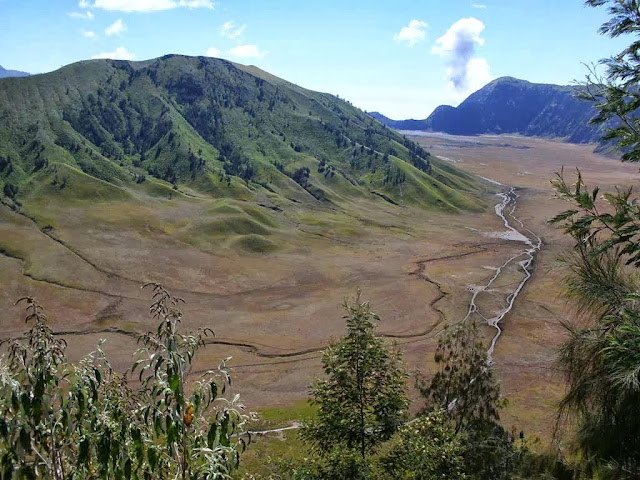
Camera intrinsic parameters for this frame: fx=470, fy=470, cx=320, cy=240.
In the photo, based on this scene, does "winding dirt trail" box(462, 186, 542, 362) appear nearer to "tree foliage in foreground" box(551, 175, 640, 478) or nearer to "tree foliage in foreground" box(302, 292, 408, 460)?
"tree foliage in foreground" box(302, 292, 408, 460)

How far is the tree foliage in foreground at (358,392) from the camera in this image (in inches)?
712

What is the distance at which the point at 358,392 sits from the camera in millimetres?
18109

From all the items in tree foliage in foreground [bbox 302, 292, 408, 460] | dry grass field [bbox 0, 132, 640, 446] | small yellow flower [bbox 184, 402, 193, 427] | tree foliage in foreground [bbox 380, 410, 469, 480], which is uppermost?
small yellow flower [bbox 184, 402, 193, 427]

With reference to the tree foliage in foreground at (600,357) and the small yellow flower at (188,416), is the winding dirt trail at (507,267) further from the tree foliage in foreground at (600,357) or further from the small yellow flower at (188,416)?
the small yellow flower at (188,416)

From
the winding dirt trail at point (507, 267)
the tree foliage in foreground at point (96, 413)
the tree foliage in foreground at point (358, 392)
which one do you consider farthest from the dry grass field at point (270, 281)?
the tree foliage in foreground at point (96, 413)

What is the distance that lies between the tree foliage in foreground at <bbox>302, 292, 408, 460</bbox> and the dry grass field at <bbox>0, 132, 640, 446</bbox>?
29.7 meters

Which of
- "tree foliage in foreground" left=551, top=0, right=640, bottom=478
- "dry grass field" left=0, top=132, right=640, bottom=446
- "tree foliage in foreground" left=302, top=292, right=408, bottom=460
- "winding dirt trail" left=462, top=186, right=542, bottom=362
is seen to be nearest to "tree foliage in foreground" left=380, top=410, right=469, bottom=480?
"tree foliage in foreground" left=302, top=292, right=408, bottom=460

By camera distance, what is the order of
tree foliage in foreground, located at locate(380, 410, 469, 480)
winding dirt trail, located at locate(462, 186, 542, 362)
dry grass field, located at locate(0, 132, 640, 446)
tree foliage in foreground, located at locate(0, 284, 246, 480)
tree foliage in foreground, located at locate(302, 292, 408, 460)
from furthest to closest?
1. winding dirt trail, located at locate(462, 186, 542, 362)
2. dry grass field, located at locate(0, 132, 640, 446)
3. tree foliage in foreground, located at locate(302, 292, 408, 460)
4. tree foliage in foreground, located at locate(380, 410, 469, 480)
5. tree foliage in foreground, located at locate(0, 284, 246, 480)

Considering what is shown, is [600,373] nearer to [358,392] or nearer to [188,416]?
[358,392]

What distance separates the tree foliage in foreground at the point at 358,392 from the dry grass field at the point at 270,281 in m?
29.7

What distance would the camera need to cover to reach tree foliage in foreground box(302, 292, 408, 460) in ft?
59.4

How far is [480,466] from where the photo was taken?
25.5m

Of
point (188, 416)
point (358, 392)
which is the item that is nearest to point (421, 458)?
point (358, 392)

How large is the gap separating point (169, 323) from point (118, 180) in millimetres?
177711
